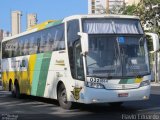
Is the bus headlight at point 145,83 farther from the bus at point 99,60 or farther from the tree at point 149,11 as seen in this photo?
the tree at point 149,11

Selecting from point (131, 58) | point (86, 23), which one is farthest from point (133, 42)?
point (86, 23)

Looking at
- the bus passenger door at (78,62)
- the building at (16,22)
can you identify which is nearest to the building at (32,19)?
the building at (16,22)

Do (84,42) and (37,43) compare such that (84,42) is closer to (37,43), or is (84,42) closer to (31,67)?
(37,43)

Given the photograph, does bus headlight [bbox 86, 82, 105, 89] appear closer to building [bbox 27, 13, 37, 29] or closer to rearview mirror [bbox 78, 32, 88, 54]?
rearview mirror [bbox 78, 32, 88, 54]

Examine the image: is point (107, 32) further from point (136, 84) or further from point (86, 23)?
point (136, 84)

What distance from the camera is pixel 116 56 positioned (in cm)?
1448

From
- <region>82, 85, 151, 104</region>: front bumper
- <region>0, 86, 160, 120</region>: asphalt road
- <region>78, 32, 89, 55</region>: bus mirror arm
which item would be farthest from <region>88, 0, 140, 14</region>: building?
<region>78, 32, 89, 55</region>: bus mirror arm

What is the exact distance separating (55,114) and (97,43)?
2737mm

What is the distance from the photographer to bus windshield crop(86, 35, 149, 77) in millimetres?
14289

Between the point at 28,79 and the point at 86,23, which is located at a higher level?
the point at 86,23

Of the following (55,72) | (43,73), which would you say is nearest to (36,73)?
(43,73)

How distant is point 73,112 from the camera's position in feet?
50.3

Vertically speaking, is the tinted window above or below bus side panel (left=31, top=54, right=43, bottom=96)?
above

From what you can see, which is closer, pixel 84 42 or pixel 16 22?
pixel 84 42
